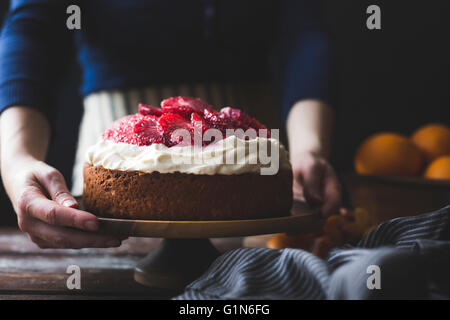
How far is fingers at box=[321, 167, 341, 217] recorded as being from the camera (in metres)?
0.90

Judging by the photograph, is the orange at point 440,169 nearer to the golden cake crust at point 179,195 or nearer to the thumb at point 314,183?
the thumb at point 314,183

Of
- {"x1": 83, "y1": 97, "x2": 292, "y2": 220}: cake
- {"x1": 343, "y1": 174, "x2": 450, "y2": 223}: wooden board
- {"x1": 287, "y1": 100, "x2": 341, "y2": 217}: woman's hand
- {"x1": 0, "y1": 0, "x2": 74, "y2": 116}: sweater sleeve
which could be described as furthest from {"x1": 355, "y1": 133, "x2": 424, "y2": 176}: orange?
{"x1": 0, "y1": 0, "x2": 74, "y2": 116}: sweater sleeve

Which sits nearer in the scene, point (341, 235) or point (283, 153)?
point (283, 153)

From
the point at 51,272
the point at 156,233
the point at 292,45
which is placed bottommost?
the point at 51,272

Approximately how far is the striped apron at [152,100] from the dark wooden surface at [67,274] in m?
0.28

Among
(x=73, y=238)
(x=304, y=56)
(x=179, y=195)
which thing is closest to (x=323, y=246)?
(x=179, y=195)

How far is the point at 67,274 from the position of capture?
0.85 m

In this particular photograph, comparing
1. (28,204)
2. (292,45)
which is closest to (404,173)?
(292,45)

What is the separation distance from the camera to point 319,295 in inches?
22.5

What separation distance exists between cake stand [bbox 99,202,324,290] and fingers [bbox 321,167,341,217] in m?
0.03

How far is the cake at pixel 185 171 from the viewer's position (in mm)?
767

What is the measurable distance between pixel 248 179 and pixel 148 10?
29.2 inches

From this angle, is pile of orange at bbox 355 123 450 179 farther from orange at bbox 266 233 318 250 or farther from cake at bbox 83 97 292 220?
cake at bbox 83 97 292 220
